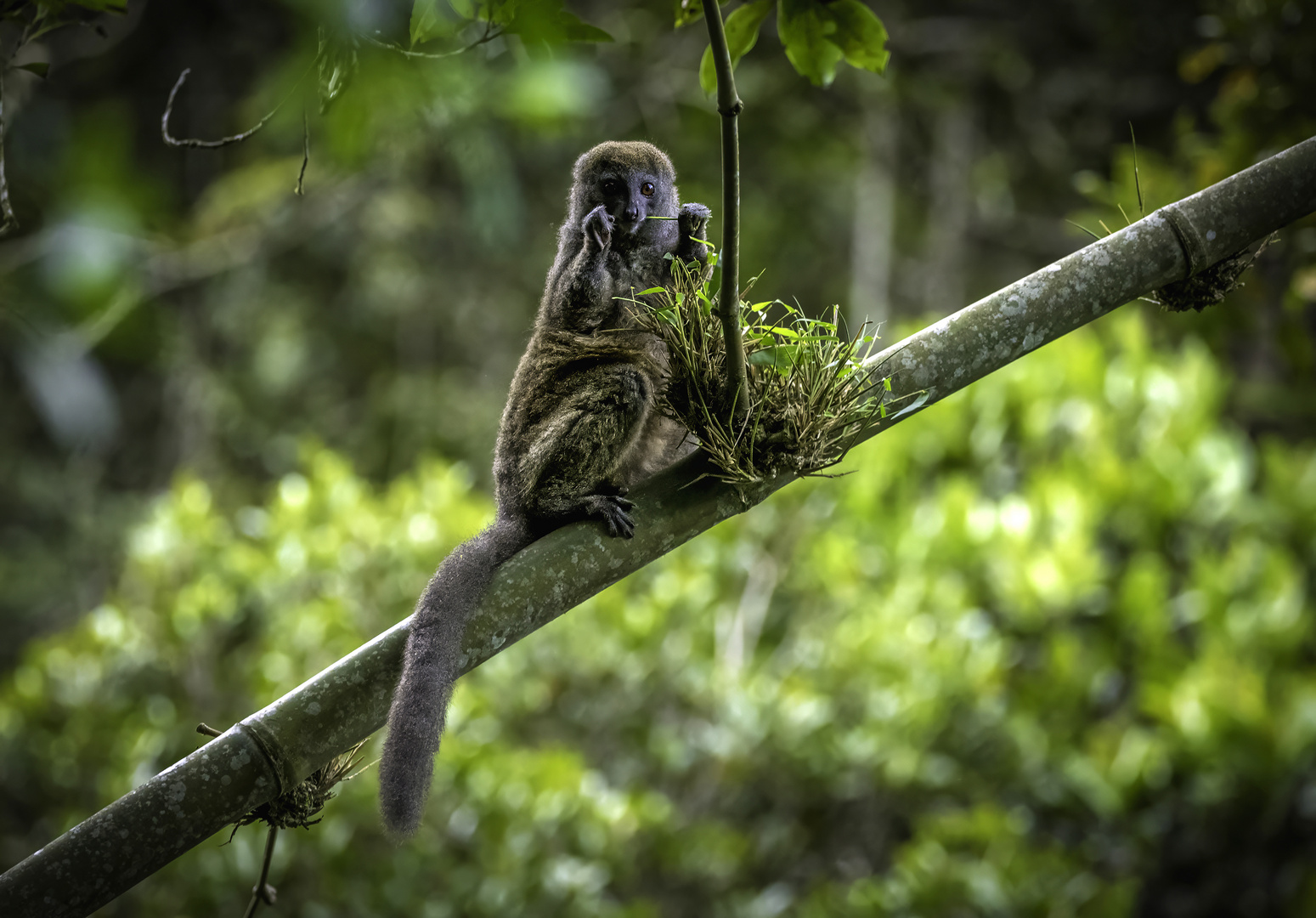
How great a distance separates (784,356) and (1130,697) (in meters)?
3.84

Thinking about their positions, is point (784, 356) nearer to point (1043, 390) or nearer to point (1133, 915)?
point (1043, 390)

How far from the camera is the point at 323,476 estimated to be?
5.13m

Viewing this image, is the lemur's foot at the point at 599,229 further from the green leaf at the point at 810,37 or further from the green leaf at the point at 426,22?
the green leaf at the point at 426,22

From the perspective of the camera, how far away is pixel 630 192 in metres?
2.94

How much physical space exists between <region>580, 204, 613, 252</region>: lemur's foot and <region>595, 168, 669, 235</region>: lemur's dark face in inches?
8.2

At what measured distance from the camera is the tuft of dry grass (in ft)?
6.29

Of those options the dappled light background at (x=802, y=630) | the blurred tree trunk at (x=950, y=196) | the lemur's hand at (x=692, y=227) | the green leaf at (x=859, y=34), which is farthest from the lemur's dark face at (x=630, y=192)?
the blurred tree trunk at (x=950, y=196)

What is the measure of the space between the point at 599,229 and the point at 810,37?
82 cm

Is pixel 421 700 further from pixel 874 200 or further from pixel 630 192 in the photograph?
pixel 874 200

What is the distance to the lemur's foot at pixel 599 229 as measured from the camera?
2.62 m

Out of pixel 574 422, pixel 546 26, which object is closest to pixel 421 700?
pixel 574 422

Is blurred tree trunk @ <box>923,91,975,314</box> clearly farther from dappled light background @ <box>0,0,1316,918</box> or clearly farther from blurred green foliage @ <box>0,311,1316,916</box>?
blurred green foliage @ <box>0,311,1316,916</box>

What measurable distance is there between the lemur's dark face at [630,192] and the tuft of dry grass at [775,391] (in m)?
0.95

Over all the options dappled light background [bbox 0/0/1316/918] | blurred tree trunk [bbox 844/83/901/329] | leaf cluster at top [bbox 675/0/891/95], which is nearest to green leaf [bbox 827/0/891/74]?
leaf cluster at top [bbox 675/0/891/95]
